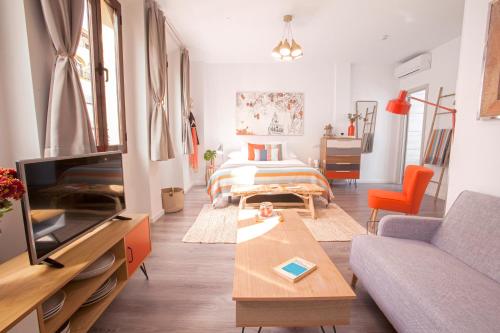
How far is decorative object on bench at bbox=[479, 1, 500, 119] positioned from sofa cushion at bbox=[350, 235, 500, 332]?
0.96 metres

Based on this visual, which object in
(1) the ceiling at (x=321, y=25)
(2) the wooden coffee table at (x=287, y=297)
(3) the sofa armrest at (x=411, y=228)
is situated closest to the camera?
(2) the wooden coffee table at (x=287, y=297)

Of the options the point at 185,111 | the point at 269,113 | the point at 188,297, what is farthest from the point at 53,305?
the point at 269,113

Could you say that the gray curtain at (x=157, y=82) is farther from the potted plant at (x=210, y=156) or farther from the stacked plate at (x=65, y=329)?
the stacked plate at (x=65, y=329)

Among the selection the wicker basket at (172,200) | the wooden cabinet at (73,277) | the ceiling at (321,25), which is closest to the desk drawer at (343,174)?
the ceiling at (321,25)

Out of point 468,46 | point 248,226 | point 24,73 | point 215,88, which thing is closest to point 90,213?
point 24,73

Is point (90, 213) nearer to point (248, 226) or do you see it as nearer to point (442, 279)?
point (248, 226)

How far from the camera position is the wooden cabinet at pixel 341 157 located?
4.79 m

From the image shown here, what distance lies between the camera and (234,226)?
9.37 ft

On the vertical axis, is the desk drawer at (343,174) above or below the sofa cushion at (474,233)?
below

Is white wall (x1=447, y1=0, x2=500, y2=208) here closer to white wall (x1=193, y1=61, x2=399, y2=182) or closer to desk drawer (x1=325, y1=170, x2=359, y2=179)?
desk drawer (x1=325, y1=170, x2=359, y2=179)

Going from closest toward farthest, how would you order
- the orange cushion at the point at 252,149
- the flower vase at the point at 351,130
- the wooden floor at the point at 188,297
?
the wooden floor at the point at 188,297
the orange cushion at the point at 252,149
the flower vase at the point at 351,130

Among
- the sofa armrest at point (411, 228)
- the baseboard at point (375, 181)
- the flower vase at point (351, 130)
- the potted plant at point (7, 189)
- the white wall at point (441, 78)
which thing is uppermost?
the white wall at point (441, 78)

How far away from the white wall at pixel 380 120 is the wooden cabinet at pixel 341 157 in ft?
1.97

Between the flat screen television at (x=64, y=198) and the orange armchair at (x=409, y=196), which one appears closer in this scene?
the flat screen television at (x=64, y=198)
